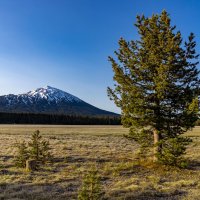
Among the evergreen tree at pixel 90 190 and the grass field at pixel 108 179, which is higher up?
the evergreen tree at pixel 90 190

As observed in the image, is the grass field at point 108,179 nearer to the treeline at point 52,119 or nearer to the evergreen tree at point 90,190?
the evergreen tree at point 90,190

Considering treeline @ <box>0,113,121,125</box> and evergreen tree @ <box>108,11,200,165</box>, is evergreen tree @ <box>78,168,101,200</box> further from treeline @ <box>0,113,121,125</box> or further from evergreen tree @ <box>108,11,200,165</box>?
treeline @ <box>0,113,121,125</box>

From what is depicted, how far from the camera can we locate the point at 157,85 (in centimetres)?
1955

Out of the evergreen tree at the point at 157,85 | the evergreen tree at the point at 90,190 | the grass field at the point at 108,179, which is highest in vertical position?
the evergreen tree at the point at 157,85

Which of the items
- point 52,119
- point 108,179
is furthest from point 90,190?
point 52,119

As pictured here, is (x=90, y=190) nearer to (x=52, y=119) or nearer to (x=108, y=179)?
(x=108, y=179)

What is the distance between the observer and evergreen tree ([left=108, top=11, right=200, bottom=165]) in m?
20.0

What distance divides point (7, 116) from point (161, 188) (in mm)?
137613

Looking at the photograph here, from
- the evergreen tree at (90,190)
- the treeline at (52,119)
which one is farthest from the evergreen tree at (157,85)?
the treeline at (52,119)

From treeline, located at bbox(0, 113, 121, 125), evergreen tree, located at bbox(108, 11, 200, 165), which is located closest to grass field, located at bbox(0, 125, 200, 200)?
evergreen tree, located at bbox(108, 11, 200, 165)

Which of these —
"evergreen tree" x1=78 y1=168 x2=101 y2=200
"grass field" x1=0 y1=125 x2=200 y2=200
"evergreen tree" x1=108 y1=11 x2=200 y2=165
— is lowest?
"grass field" x1=0 y1=125 x2=200 y2=200

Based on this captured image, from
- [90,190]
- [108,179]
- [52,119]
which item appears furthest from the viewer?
[52,119]

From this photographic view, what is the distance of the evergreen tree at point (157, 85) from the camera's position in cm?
2000

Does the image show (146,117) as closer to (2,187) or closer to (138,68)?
(138,68)
